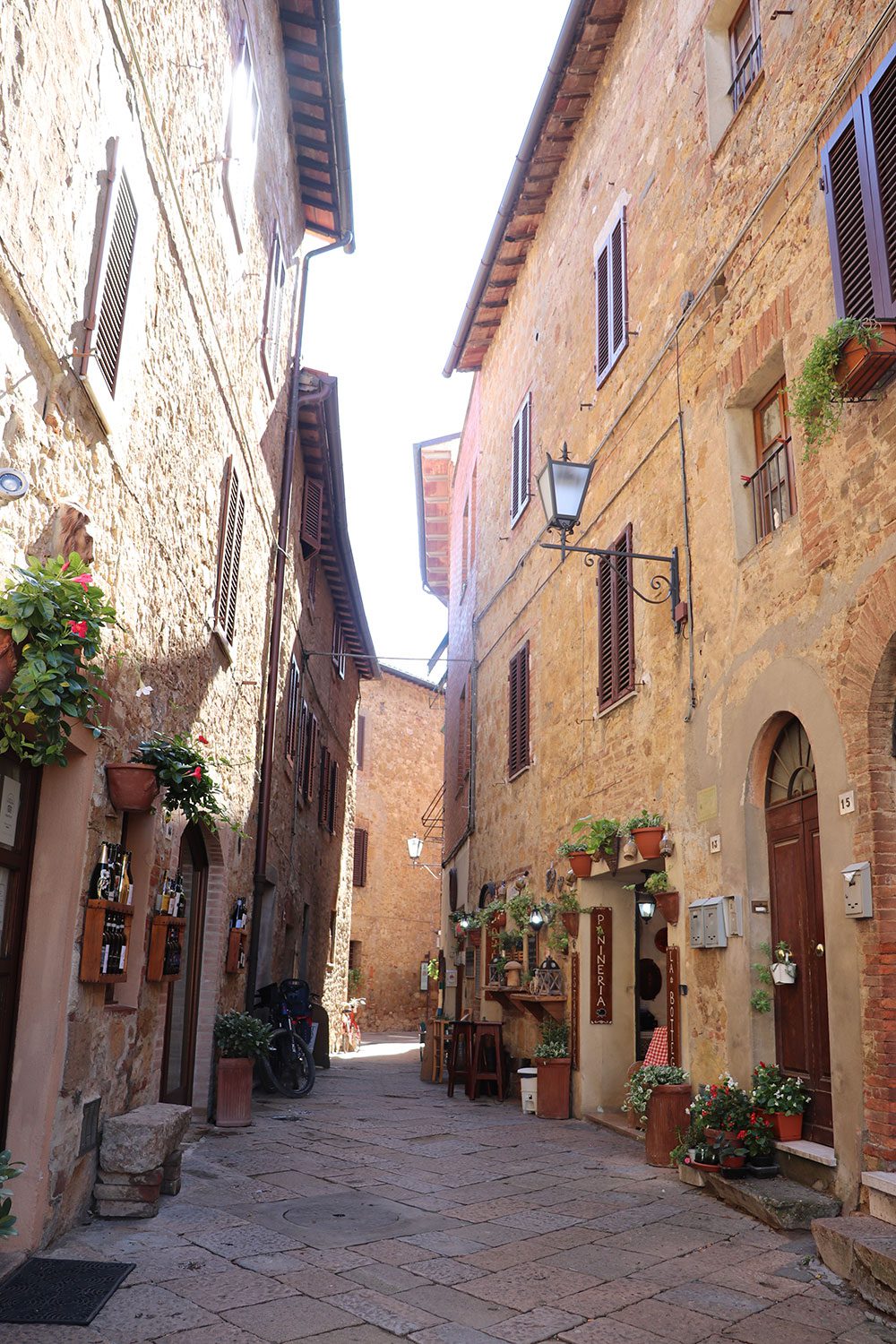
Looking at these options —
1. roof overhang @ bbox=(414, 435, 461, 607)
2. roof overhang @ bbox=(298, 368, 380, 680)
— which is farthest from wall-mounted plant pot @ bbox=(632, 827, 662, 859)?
roof overhang @ bbox=(414, 435, 461, 607)

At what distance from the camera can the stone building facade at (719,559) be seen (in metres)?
5.35

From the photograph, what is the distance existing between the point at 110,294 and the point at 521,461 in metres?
9.21

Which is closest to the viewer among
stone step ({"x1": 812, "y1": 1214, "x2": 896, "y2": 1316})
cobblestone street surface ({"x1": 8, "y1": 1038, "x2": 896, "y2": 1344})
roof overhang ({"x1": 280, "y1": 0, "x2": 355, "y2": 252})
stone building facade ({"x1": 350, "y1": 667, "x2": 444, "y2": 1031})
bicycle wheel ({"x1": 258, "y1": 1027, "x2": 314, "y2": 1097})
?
cobblestone street surface ({"x1": 8, "y1": 1038, "x2": 896, "y2": 1344})

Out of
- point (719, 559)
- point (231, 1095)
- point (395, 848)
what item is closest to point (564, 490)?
point (719, 559)

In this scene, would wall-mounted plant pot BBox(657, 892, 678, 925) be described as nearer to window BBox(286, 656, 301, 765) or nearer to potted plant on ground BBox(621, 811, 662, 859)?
potted plant on ground BBox(621, 811, 662, 859)

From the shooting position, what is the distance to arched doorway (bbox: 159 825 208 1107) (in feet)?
27.7

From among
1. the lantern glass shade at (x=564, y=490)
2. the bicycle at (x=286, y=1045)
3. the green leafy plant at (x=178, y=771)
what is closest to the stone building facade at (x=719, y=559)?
the lantern glass shade at (x=564, y=490)

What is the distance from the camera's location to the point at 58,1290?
162 inches

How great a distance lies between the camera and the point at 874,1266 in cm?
417

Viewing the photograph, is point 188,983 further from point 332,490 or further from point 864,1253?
point 332,490

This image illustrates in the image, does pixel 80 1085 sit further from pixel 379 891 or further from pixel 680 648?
pixel 379 891

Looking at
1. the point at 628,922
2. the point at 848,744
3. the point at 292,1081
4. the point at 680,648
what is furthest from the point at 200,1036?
the point at 848,744

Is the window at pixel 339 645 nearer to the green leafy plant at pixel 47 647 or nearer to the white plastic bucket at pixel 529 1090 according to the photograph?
the white plastic bucket at pixel 529 1090

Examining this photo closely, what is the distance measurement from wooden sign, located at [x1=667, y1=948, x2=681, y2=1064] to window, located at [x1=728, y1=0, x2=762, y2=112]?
5.97m
